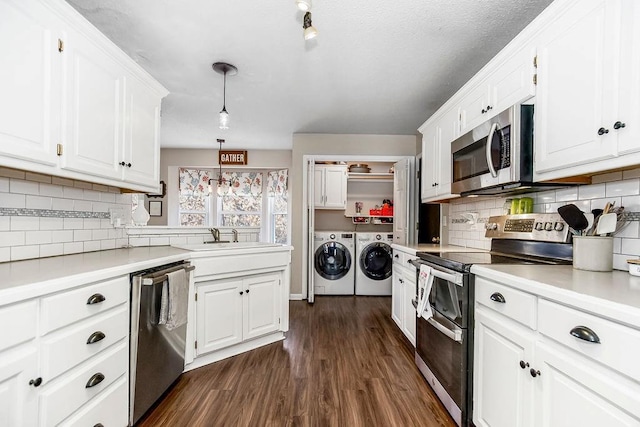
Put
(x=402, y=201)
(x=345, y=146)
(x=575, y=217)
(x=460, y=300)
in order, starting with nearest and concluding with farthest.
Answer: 1. (x=575, y=217)
2. (x=460, y=300)
3. (x=402, y=201)
4. (x=345, y=146)

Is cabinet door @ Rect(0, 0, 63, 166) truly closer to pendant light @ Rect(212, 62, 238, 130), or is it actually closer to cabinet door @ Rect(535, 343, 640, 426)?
pendant light @ Rect(212, 62, 238, 130)

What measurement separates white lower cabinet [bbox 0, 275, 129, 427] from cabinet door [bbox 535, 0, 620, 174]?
2170 millimetres

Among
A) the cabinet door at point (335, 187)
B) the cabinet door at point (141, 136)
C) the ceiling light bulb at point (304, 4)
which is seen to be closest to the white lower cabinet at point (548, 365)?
the ceiling light bulb at point (304, 4)

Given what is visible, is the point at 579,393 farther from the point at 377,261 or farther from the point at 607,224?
the point at 377,261

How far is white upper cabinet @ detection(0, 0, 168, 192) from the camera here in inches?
48.3

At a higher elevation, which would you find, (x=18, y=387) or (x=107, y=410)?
(x=18, y=387)

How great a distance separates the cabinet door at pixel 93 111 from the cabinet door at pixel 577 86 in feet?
7.65

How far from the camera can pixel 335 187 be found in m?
4.88

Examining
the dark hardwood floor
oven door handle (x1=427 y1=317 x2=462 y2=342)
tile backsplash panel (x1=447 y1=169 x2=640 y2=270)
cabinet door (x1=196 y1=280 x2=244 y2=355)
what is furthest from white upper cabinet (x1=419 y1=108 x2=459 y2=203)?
cabinet door (x1=196 y1=280 x2=244 y2=355)

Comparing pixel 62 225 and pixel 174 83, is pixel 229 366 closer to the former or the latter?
pixel 62 225

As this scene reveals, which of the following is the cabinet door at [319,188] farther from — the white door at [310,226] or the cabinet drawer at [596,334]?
the cabinet drawer at [596,334]

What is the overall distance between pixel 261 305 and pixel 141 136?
159 cm

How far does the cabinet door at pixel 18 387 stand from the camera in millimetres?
921

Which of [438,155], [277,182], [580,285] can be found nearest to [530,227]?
[580,285]
